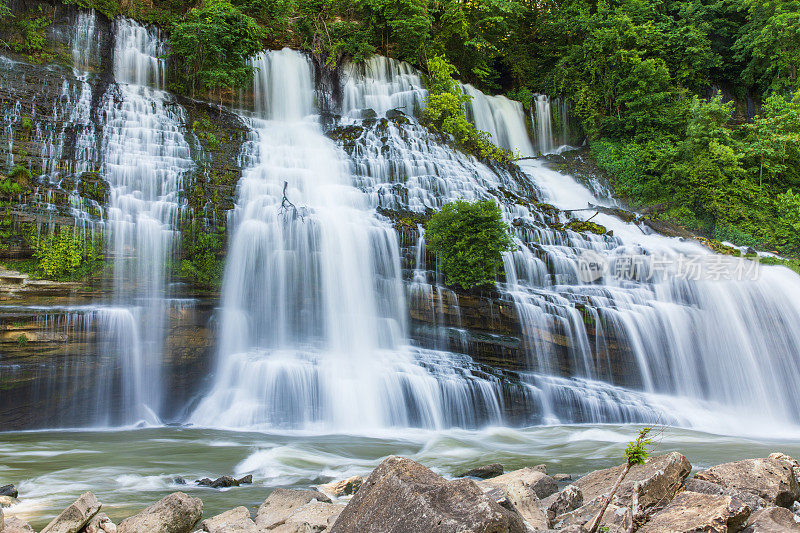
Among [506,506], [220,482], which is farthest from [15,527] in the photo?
[506,506]

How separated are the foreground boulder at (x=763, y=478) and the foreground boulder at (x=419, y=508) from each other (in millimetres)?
2524

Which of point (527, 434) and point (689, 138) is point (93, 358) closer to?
point (527, 434)

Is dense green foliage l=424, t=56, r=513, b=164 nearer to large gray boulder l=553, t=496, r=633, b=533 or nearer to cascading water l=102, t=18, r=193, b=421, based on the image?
cascading water l=102, t=18, r=193, b=421

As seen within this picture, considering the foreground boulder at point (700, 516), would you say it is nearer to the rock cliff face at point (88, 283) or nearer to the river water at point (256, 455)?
the river water at point (256, 455)

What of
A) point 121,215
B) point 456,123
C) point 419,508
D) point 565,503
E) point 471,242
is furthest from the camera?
point 456,123

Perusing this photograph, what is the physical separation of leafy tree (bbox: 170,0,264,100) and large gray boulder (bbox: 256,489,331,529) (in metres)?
16.1

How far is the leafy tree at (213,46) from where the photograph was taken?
1725cm

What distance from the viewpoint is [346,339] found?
12219mm

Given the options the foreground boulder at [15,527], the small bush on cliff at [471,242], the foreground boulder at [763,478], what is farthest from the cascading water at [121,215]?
the foreground boulder at [763,478]

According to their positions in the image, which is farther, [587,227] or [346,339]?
[587,227]

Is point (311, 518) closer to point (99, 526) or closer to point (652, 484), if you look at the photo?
point (99, 526)

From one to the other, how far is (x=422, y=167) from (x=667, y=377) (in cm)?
1015

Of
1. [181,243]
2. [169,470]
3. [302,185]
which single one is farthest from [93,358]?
[302,185]

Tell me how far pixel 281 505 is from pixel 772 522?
13.3 ft
